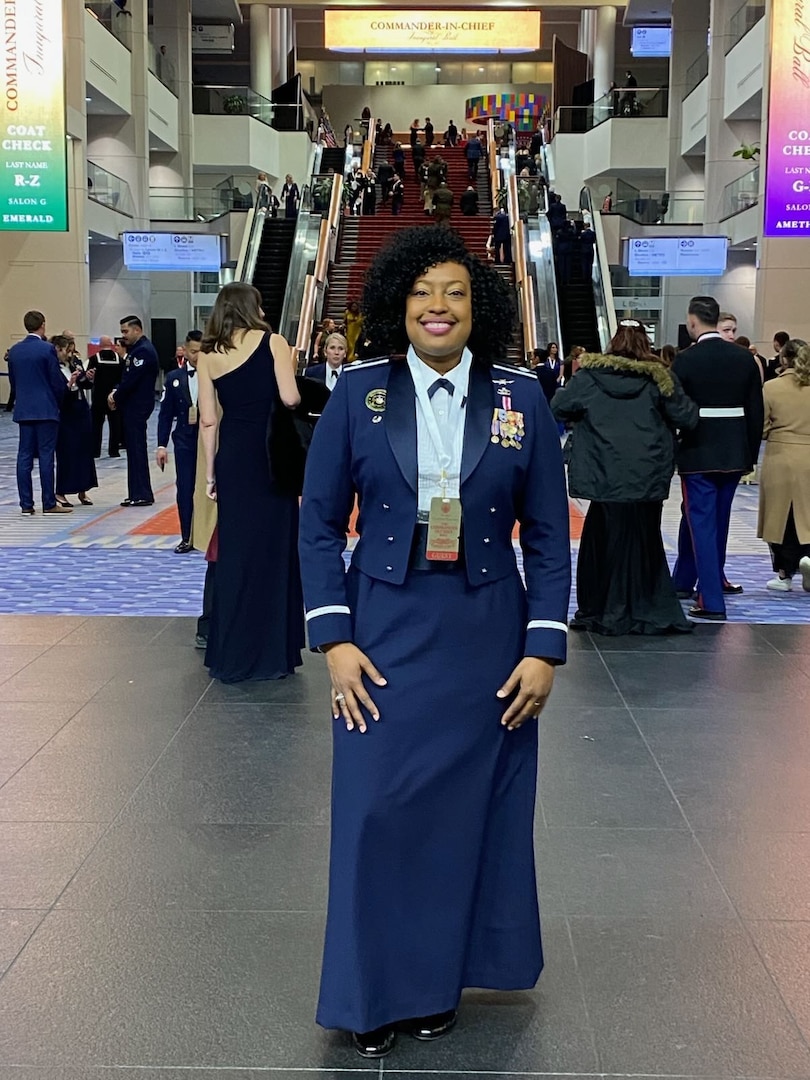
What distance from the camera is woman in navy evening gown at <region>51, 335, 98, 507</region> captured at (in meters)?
12.2

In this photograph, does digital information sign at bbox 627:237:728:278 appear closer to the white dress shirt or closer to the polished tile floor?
the polished tile floor

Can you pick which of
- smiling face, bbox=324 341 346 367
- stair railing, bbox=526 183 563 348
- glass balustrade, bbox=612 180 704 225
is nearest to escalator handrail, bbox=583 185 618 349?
stair railing, bbox=526 183 563 348

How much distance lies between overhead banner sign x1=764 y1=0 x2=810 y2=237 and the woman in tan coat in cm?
696

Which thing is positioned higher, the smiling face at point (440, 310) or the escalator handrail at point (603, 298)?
the escalator handrail at point (603, 298)

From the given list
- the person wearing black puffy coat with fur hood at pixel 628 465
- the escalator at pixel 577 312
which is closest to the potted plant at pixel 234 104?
the escalator at pixel 577 312

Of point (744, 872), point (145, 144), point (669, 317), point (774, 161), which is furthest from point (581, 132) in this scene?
point (744, 872)

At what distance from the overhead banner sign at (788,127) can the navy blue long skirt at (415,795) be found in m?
13.3

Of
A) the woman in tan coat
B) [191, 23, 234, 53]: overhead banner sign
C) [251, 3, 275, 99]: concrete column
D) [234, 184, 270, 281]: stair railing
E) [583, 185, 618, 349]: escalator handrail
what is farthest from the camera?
[191, 23, 234, 53]: overhead banner sign

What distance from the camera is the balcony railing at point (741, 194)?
2466 centimetres

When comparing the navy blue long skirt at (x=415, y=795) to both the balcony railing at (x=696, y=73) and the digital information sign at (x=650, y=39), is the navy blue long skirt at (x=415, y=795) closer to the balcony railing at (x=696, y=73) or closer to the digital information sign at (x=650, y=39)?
the balcony railing at (x=696, y=73)

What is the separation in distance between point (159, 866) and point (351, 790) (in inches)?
52.7

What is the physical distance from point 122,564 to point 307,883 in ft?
19.9

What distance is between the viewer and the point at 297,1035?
2.88m

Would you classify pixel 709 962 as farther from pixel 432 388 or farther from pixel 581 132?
pixel 581 132
